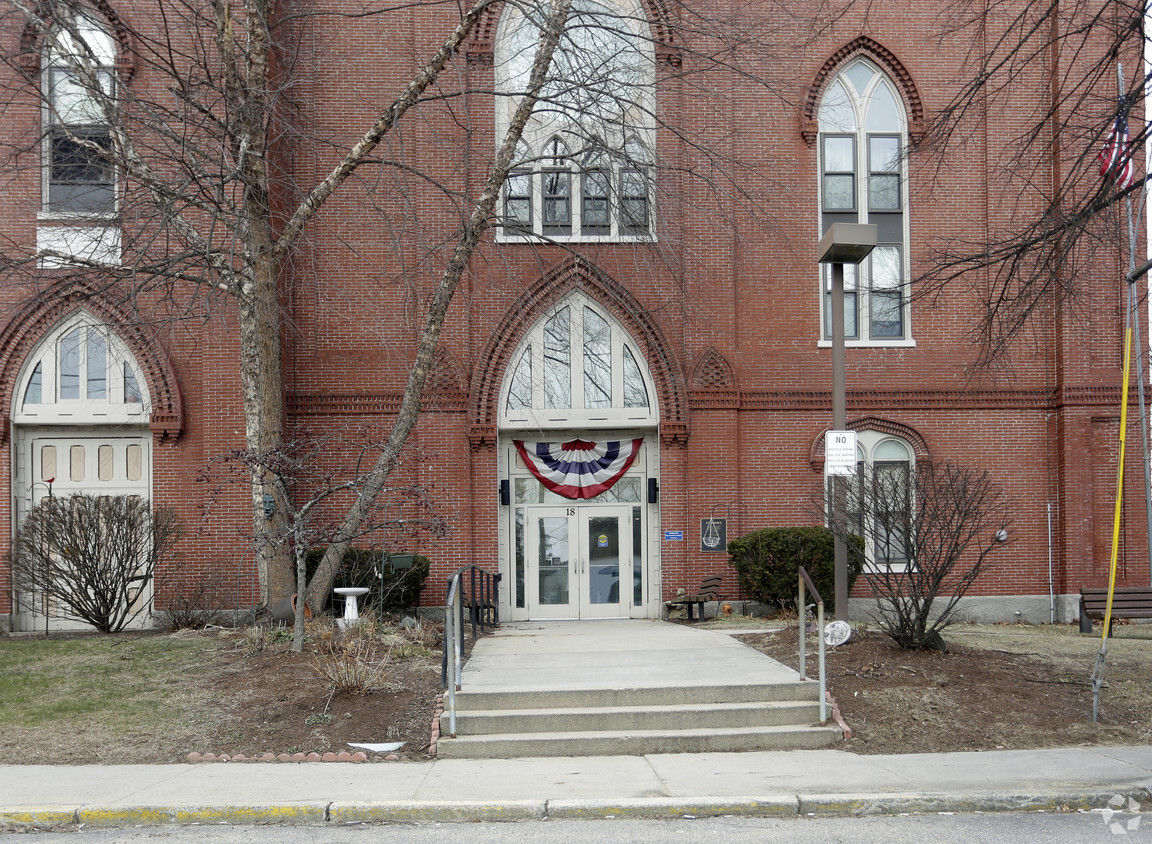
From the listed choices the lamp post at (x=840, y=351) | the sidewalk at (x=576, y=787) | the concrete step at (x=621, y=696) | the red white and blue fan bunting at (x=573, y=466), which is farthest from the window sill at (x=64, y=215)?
the lamp post at (x=840, y=351)

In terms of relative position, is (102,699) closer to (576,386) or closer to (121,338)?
(121,338)

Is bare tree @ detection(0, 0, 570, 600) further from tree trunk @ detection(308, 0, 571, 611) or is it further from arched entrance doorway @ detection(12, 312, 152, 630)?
arched entrance doorway @ detection(12, 312, 152, 630)

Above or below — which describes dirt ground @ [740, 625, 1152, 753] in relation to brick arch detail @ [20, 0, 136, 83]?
below

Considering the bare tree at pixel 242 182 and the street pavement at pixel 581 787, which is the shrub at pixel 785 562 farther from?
the street pavement at pixel 581 787

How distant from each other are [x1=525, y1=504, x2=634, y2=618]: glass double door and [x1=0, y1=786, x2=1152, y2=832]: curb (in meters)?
11.2

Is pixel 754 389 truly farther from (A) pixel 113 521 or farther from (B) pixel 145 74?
(B) pixel 145 74

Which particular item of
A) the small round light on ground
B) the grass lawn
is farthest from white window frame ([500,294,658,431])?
the small round light on ground

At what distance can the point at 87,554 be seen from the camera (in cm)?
1449

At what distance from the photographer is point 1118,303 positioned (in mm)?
17891

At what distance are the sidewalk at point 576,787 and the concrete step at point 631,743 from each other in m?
0.20

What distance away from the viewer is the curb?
263 inches

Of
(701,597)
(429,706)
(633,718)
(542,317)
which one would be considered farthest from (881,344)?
(429,706)

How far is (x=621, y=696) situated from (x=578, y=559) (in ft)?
29.2

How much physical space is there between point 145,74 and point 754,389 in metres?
12.0
